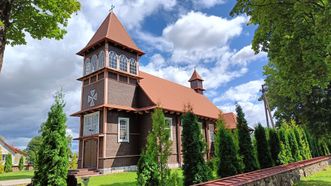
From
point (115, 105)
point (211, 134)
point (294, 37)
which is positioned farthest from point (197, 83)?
point (294, 37)

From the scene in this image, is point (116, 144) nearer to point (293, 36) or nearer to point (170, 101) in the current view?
point (170, 101)

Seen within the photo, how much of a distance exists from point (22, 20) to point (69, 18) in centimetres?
177

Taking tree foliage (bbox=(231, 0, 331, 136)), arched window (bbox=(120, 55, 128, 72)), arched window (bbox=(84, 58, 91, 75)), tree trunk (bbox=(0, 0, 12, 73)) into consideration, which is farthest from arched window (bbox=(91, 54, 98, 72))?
tree foliage (bbox=(231, 0, 331, 136))

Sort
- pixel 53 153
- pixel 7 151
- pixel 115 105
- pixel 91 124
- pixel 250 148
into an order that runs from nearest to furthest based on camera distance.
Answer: pixel 53 153 < pixel 250 148 < pixel 115 105 < pixel 91 124 < pixel 7 151

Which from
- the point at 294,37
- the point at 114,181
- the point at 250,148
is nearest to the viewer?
the point at 294,37

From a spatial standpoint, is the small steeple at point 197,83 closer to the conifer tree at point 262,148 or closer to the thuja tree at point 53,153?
the conifer tree at point 262,148

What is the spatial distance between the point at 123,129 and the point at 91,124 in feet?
8.46

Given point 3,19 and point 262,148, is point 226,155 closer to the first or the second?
point 262,148

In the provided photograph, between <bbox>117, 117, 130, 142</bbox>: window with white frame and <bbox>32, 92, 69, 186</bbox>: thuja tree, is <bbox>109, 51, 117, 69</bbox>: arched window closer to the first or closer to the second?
<bbox>117, 117, 130, 142</bbox>: window with white frame

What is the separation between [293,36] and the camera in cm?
941

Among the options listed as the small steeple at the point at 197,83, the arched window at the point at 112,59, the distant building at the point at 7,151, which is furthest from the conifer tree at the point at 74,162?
the distant building at the point at 7,151

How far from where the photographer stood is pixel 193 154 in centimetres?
848

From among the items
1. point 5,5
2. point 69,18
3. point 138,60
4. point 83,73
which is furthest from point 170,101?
point 5,5

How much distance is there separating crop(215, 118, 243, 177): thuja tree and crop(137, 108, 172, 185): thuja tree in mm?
3509
